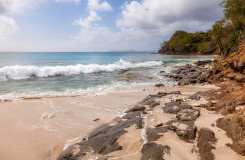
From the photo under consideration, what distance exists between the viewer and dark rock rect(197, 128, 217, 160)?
2.46 m

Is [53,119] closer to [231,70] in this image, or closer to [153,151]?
[153,151]

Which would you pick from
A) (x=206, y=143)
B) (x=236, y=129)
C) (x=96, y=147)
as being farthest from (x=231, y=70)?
(x=96, y=147)

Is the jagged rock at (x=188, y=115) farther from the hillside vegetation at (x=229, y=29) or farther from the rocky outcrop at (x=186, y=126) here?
the hillside vegetation at (x=229, y=29)

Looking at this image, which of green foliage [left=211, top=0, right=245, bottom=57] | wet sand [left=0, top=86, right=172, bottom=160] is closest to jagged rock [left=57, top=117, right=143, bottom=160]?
wet sand [left=0, top=86, right=172, bottom=160]

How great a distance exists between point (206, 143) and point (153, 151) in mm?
1122

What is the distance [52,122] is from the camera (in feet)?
17.5

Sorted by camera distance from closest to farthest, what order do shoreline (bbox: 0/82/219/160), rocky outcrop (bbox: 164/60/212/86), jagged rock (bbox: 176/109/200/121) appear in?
jagged rock (bbox: 176/109/200/121) → shoreline (bbox: 0/82/219/160) → rocky outcrop (bbox: 164/60/212/86)

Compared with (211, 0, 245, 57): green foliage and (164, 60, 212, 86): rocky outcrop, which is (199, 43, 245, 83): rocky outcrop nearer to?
(164, 60, 212, 86): rocky outcrop

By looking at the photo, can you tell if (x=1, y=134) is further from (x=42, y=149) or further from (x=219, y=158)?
(x=219, y=158)

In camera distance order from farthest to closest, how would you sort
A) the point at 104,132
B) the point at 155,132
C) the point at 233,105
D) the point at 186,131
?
the point at 104,132 < the point at 233,105 < the point at 155,132 < the point at 186,131

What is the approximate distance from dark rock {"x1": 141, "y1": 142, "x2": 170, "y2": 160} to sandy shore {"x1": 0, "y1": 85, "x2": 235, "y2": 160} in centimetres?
19

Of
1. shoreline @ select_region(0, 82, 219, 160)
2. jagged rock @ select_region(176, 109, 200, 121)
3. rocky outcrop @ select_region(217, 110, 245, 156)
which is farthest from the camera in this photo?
shoreline @ select_region(0, 82, 219, 160)

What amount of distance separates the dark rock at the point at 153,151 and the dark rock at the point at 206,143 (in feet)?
2.13

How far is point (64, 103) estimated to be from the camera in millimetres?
7453
